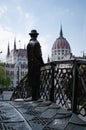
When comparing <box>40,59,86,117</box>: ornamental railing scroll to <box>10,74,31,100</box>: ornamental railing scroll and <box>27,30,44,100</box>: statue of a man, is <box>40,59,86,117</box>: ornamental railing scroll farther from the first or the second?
<box>10,74,31,100</box>: ornamental railing scroll

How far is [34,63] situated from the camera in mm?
7664

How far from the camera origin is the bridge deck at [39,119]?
4.27 metres

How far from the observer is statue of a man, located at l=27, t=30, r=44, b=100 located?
7594 millimetres

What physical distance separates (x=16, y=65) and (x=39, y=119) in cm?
12362

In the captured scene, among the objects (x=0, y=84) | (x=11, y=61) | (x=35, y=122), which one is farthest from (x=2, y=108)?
(x=11, y=61)

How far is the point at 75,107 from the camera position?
18.5 ft

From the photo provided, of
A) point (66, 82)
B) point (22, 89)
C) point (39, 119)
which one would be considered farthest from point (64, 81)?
point (22, 89)

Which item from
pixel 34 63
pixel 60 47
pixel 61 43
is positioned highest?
pixel 61 43

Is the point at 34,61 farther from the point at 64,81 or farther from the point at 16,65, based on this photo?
the point at 16,65

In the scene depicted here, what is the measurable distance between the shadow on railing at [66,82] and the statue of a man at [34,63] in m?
0.20

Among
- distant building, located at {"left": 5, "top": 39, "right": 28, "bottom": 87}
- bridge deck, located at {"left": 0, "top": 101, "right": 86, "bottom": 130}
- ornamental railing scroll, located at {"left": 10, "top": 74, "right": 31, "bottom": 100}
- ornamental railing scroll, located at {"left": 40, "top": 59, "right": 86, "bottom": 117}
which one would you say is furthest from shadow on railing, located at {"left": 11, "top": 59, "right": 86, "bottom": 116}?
distant building, located at {"left": 5, "top": 39, "right": 28, "bottom": 87}

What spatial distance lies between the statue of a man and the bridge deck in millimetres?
1940

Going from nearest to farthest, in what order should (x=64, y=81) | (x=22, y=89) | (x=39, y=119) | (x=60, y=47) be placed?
(x=39, y=119)
(x=64, y=81)
(x=22, y=89)
(x=60, y=47)

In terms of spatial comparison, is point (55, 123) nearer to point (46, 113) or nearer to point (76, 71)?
point (46, 113)
